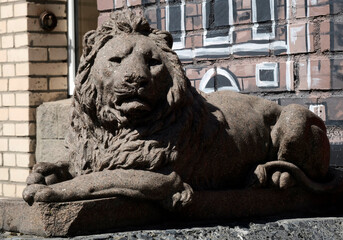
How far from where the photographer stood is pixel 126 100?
4184mm

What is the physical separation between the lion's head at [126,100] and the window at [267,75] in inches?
77.0

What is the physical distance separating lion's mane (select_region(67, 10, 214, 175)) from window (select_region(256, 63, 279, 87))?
1886mm

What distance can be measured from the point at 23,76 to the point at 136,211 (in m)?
3.70

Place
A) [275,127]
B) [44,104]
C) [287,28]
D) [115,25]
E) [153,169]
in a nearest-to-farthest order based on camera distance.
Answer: [153,169], [115,25], [275,127], [287,28], [44,104]

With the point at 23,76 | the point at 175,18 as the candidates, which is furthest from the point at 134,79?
the point at 23,76

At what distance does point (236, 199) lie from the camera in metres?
4.48

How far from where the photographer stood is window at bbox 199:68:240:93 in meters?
6.50

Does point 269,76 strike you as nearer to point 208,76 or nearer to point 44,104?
point 208,76

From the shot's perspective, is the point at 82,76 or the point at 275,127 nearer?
the point at 82,76

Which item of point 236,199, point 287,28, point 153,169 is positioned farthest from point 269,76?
point 153,169

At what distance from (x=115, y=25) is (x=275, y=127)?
3.94 feet

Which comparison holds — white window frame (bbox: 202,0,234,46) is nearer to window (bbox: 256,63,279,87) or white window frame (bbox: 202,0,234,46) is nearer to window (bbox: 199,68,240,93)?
window (bbox: 199,68,240,93)

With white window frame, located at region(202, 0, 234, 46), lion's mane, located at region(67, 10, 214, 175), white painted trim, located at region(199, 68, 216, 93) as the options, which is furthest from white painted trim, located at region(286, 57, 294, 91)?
lion's mane, located at region(67, 10, 214, 175)

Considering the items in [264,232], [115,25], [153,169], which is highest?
[115,25]
